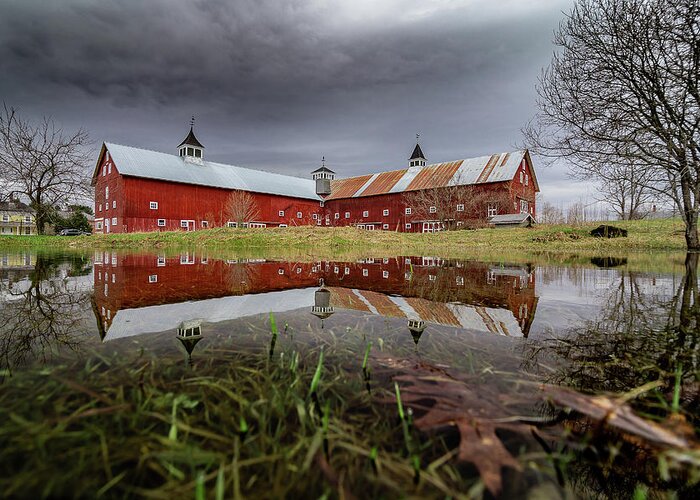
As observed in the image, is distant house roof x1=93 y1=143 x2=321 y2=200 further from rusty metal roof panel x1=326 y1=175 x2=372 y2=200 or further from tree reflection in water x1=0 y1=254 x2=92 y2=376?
tree reflection in water x1=0 y1=254 x2=92 y2=376

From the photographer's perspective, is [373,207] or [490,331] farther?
[373,207]

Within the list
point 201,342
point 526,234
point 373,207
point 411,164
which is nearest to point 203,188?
point 373,207

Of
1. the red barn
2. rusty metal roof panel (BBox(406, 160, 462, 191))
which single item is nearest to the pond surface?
the red barn

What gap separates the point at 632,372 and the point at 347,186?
41.0 metres

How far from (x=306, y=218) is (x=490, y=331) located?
38.5 meters

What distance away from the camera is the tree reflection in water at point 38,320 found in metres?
1.34

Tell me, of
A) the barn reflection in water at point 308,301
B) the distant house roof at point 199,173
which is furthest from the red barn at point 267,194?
the barn reflection in water at point 308,301

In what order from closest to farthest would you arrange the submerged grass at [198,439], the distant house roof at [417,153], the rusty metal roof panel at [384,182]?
1. the submerged grass at [198,439]
2. the rusty metal roof panel at [384,182]
3. the distant house roof at [417,153]

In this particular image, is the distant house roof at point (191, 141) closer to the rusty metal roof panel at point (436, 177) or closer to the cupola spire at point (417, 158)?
the rusty metal roof panel at point (436, 177)

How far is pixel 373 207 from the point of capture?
37812 millimetres

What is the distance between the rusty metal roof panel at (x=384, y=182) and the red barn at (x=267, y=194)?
14 centimetres

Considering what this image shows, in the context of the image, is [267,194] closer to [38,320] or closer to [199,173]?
[199,173]

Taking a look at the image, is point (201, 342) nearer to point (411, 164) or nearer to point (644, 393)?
point (644, 393)

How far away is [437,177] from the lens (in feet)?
109
